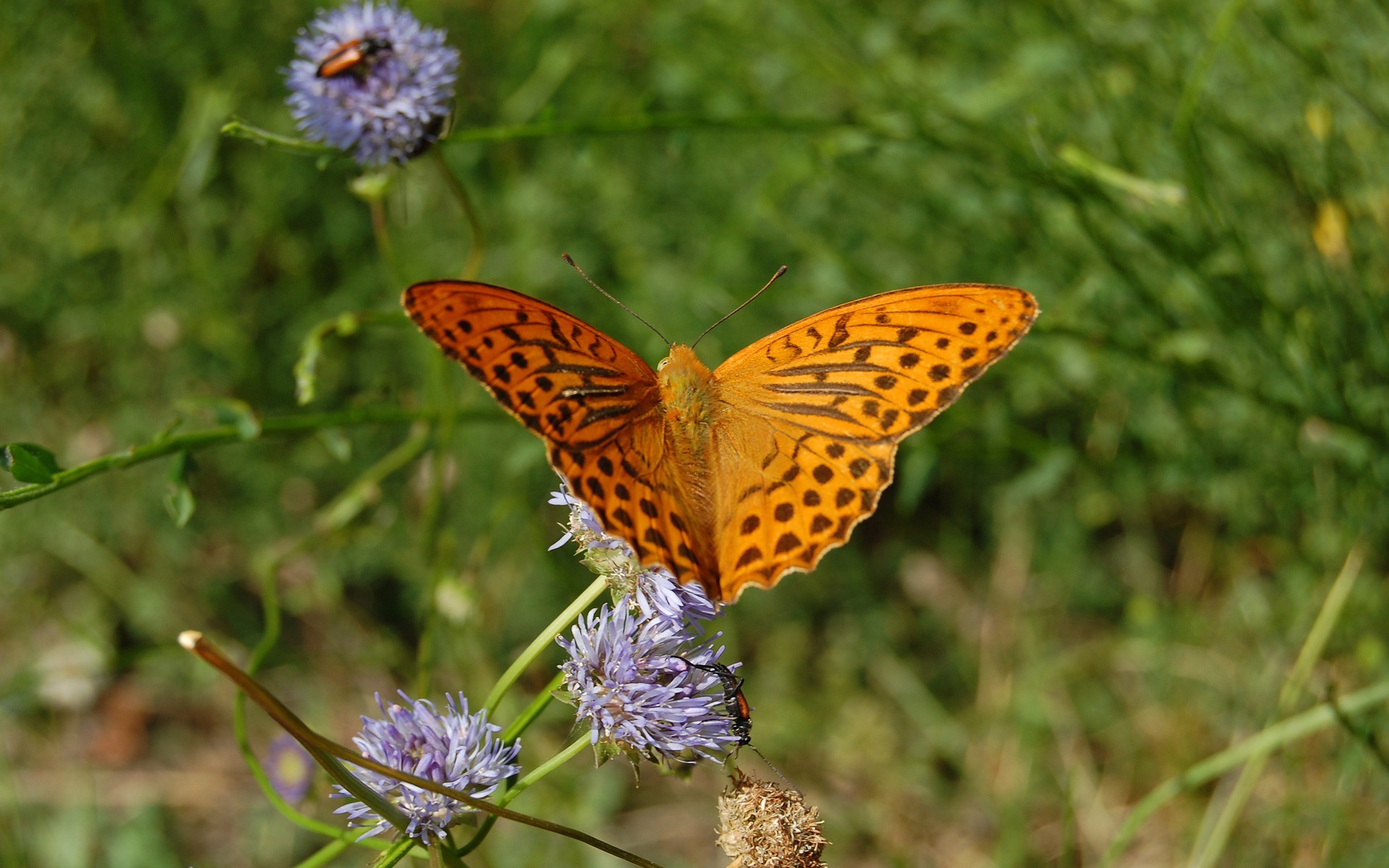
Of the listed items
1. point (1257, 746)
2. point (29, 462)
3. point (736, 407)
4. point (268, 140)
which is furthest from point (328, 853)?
point (1257, 746)

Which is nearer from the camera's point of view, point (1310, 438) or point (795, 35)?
point (1310, 438)

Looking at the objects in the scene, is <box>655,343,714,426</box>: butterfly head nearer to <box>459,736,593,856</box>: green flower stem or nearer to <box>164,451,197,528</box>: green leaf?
<box>459,736,593,856</box>: green flower stem

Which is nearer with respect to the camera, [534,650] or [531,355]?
[534,650]

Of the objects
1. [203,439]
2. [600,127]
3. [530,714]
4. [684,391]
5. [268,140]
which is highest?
[268,140]

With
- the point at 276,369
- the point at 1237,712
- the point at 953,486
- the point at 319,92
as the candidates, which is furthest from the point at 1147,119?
the point at 276,369

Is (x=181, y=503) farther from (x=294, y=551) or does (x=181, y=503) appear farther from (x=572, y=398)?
(x=572, y=398)

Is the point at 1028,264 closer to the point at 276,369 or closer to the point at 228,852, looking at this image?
the point at 276,369

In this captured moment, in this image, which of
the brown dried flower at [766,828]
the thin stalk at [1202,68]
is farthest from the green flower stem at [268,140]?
the thin stalk at [1202,68]
